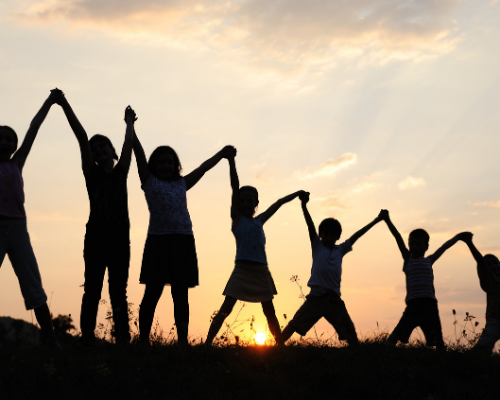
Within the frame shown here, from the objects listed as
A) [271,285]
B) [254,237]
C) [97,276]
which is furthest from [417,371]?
[97,276]

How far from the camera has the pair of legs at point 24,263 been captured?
5906 mm

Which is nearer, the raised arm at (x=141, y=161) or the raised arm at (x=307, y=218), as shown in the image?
the raised arm at (x=141, y=161)

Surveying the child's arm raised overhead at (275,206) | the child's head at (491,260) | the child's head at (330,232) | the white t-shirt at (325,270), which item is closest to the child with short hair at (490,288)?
the child's head at (491,260)

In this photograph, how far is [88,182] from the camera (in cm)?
648

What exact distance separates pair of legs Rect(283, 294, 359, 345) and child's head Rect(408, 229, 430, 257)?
1.65 m

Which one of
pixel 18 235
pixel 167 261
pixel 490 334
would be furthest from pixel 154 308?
pixel 490 334

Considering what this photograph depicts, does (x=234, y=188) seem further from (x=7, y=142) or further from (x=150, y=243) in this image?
(x=7, y=142)

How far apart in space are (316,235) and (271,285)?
1469 millimetres

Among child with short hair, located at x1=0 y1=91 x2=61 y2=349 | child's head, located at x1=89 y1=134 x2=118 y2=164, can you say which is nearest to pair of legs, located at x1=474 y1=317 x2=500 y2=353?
child's head, located at x1=89 y1=134 x2=118 y2=164

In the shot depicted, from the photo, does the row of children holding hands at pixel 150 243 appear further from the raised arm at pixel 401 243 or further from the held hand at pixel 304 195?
the raised arm at pixel 401 243

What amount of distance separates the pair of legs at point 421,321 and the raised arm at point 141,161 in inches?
179

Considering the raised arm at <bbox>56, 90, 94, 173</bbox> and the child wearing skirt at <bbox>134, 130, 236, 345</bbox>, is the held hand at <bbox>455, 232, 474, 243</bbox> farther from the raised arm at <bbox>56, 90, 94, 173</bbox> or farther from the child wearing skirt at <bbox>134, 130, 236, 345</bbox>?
the raised arm at <bbox>56, 90, 94, 173</bbox>

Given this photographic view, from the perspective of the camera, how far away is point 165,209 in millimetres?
6684

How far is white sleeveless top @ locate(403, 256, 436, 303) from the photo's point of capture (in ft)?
28.5
